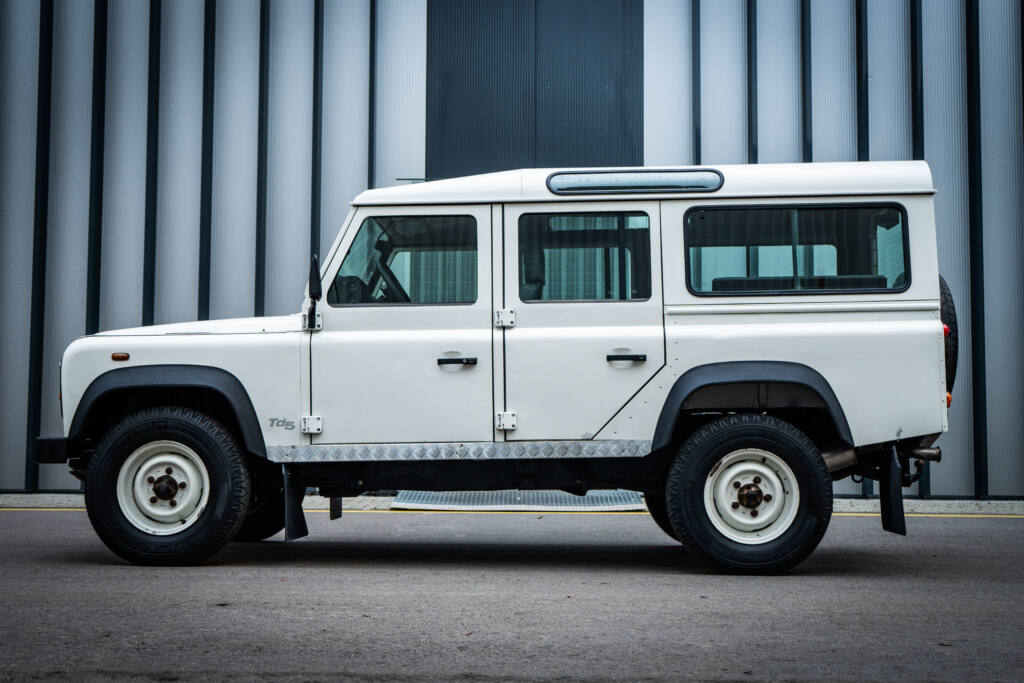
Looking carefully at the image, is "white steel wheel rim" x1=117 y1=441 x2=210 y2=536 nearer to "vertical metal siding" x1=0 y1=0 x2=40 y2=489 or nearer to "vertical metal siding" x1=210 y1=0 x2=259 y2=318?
"vertical metal siding" x1=210 y1=0 x2=259 y2=318

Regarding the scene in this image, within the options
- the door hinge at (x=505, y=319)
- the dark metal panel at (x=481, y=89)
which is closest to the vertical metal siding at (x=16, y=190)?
the dark metal panel at (x=481, y=89)

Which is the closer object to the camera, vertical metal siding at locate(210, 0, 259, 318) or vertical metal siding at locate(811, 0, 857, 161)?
vertical metal siding at locate(811, 0, 857, 161)

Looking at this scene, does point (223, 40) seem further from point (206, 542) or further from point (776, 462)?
point (776, 462)

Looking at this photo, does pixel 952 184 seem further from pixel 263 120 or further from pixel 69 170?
pixel 69 170

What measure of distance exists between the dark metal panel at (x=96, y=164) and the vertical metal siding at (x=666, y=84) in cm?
639

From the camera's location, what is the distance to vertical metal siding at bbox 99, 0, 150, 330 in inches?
481

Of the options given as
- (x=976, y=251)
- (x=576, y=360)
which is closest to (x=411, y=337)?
(x=576, y=360)

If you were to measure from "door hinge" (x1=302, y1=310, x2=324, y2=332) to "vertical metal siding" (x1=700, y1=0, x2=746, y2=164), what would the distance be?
22.1 ft

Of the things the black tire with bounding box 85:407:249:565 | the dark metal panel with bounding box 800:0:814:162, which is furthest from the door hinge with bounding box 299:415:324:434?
the dark metal panel with bounding box 800:0:814:162

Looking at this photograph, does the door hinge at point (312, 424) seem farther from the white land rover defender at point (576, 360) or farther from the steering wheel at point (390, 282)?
the steering wheel at point (390, 282)

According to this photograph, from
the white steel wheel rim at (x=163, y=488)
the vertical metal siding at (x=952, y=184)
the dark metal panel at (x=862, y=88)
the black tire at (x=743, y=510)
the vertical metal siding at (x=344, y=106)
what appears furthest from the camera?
the vertical metal siding at (x=344, y=106)

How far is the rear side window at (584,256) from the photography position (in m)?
6.44

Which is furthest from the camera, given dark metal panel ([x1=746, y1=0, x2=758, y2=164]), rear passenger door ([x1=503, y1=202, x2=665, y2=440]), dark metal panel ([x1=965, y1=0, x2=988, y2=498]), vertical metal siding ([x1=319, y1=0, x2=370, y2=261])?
vertical metal siding ([x1=319, y1=0, x2=370, y2=261])

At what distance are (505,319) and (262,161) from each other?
677 cm
